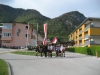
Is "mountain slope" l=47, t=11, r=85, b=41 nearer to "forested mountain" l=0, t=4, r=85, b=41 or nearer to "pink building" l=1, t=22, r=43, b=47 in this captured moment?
"forested mountain" l=0, t=4, r=85, b=41

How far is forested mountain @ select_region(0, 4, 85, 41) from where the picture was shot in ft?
400

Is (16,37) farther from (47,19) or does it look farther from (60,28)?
(47,19)

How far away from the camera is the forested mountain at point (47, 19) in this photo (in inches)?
4801

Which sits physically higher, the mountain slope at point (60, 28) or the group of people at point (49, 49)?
the mountain slope at point (60, 28)

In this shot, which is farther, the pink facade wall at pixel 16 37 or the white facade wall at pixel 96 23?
the pink facade wall at pixel 16 37

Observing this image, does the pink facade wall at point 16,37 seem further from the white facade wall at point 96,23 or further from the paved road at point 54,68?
the paved road at point 54,68

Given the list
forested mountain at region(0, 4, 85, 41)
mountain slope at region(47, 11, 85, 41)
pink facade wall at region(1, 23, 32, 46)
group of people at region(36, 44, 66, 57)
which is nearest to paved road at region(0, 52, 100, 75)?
group of people at region(36, 44, 66, 57)

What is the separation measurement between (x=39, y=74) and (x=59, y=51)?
1777 centimetres

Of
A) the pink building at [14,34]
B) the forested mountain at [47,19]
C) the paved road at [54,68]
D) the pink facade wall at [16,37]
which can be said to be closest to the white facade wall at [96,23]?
the pink building at [14,34]

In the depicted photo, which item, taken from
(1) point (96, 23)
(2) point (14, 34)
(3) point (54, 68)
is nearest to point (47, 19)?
(2) point (14, 34)

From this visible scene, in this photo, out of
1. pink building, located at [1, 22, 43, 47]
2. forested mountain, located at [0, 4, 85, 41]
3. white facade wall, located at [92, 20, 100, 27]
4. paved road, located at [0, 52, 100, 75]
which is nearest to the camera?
paved road, located at [0, 52, 100, 75]

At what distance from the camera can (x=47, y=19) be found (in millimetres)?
148875

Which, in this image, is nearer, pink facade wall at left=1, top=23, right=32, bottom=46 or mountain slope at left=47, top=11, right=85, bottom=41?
pink facade wall at left=1, top=23, right=32, bottom=46

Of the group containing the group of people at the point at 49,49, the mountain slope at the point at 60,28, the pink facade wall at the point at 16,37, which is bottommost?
the group of people at the point at 49,49
